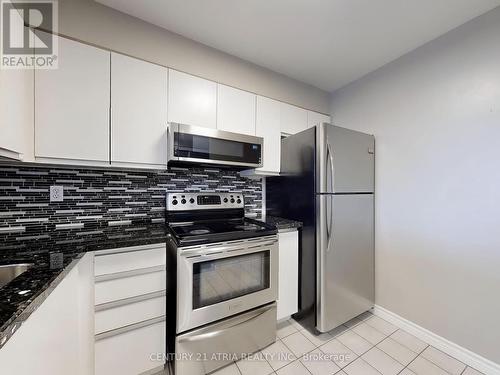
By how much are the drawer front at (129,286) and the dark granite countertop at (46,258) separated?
0.68 feet

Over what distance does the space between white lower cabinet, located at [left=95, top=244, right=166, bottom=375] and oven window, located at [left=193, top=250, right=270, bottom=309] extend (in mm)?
226

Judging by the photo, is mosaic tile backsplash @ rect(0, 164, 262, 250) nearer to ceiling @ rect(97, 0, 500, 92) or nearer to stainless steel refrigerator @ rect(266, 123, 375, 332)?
stainless steel refrigerator @ rect(266, 123, 375, 332)

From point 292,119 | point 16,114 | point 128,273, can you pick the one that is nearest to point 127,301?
point 128,273

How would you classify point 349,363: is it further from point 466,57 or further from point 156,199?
point 466,57

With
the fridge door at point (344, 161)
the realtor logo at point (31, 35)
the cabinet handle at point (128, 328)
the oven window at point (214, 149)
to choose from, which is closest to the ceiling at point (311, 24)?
the realtor logo at point (31, 35)

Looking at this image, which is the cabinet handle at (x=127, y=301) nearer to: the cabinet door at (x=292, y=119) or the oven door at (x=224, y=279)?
the oven door at (x=224, y=279)

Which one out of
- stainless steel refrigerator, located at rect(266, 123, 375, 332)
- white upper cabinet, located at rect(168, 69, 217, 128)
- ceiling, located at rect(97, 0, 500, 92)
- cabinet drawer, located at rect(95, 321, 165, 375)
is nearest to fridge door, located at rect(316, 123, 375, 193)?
stainless steel refrigerator, located at rect(266, 123, 375, 332)

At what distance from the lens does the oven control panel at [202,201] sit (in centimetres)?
175

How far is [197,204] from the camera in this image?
1846 millimetres

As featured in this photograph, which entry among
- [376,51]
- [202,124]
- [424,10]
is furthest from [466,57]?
[202,124]

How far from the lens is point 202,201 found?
6.14ft

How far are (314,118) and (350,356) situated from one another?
222cm

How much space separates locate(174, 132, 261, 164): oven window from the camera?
1.44 m

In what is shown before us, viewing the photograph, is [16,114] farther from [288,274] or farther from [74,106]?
[288,274]
